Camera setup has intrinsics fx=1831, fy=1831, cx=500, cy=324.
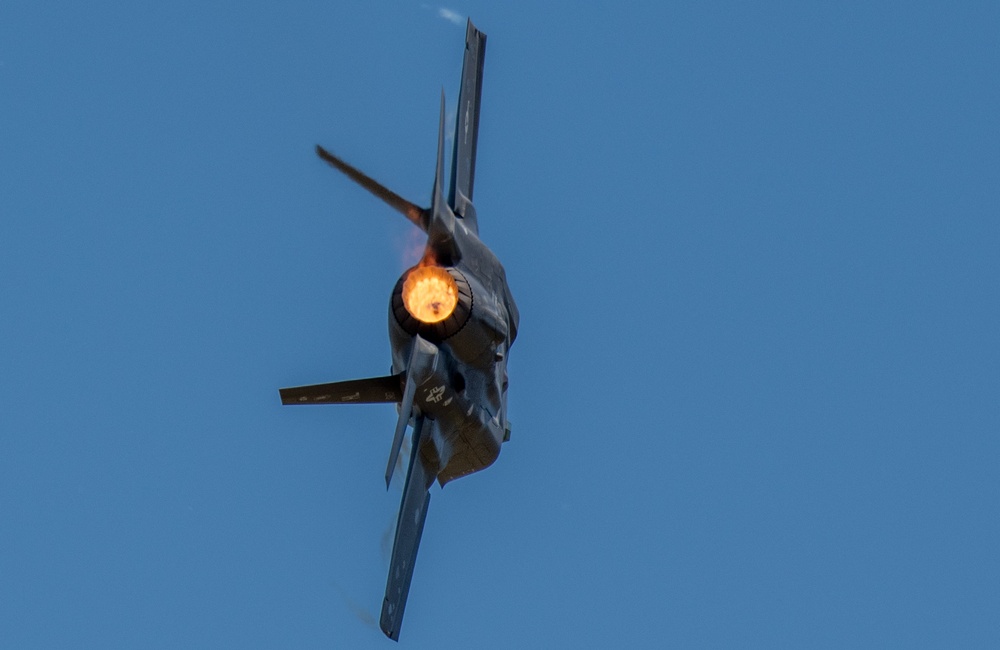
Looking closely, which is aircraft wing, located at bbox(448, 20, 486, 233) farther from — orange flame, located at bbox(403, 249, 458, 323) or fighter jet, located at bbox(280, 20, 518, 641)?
orange flame, located at bbox(403, 249, 458, 323)

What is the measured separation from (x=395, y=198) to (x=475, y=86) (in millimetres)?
5819

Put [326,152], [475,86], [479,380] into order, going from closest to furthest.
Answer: [326,152] < [479,380] < [475,86]

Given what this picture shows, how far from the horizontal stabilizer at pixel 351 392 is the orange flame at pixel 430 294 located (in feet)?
4.24

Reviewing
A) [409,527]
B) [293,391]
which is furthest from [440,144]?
[409,527]

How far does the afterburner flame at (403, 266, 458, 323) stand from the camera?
2878cm

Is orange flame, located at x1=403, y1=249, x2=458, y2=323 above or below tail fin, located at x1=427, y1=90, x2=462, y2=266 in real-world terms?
below

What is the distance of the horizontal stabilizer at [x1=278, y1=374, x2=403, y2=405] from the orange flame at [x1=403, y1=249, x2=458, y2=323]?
1.29m

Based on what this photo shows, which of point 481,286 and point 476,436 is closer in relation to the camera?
point 481,286

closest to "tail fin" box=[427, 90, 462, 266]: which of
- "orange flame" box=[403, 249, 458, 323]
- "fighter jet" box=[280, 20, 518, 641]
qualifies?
"fighter jet" box=[280, 20, 518, 641]

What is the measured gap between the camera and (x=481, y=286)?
29.9 meters

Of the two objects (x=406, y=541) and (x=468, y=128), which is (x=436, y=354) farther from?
(x=468, y=128)

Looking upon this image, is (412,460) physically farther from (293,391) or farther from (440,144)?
(440,144)

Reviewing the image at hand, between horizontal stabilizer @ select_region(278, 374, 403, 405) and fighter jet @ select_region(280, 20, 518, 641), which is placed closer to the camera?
fighter jet @ select_region(280, 20, 518, 641)

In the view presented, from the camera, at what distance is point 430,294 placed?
94.6 feet
